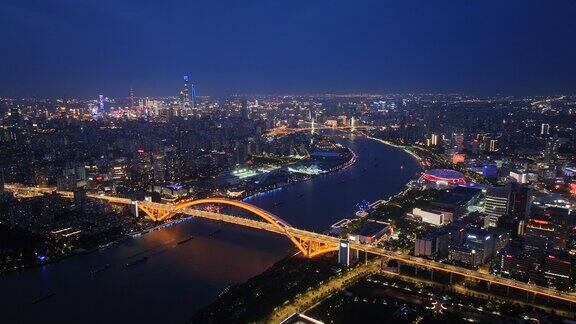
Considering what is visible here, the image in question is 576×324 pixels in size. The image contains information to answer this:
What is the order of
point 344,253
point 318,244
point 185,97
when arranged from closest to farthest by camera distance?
point 344,253
point 318,244
point 185,97

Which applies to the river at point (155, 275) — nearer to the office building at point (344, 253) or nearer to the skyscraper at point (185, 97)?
the office building at point (344, 253)

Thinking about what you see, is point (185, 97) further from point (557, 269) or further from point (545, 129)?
point (557, 269)

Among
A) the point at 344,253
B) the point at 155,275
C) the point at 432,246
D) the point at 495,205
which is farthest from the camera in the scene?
the point at 495,205

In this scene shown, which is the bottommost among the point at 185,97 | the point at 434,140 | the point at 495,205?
the point at 495,205

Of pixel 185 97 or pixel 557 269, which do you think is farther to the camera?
pixel 185 97

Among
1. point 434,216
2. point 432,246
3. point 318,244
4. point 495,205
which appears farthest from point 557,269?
point 318,244

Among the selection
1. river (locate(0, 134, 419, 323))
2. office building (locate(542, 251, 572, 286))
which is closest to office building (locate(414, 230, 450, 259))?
office building (locate(542, 251, 572, 286))

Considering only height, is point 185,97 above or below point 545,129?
above

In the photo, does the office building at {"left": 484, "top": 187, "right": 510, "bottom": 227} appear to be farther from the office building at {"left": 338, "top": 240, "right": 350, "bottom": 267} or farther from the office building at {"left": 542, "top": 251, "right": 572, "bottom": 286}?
the office building at {"left": 338, "top": 240, "right": 350, "bottom": 267}

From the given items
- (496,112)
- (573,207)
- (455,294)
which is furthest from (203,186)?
(496,112)
